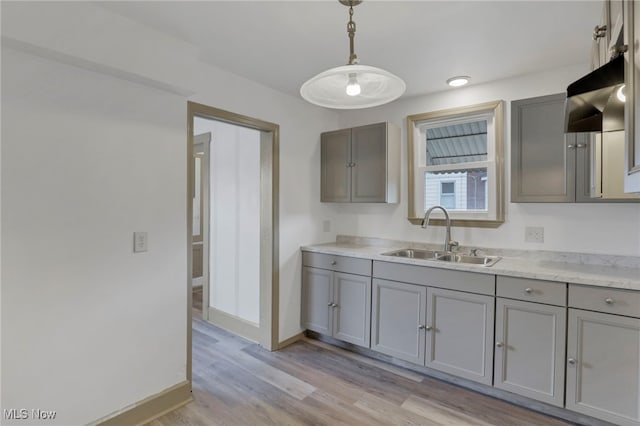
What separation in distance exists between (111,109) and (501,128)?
286 centimetres

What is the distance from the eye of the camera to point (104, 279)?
1.88m

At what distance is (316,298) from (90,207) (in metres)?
2.04

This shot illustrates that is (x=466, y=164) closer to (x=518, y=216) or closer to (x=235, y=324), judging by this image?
(x=518, y=216)

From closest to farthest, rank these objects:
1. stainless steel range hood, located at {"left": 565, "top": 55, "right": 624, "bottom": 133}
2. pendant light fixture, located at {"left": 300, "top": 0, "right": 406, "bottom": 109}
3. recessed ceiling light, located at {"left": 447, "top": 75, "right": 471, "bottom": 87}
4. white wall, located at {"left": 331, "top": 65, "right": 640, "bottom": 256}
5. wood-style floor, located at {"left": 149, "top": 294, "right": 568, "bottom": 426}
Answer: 1. stainless steel range hood, located at {"left": 565, "top": 55, "right": 624, "bottom": 133}
2. pendant light fixture, located at {"left": 300, "top": 0, "right": 406, "bottom": 109}
3. wood-style floor, located at {"left": 149, "top": 294, "right": 568, "bottom": 426}
4. white wall, located at {"left": 331, "top": 65, "right": 640, "bottom": 256}
5. recessed ceiling light, located at {"left": 447, "top": 75, "right": 471, "bottom": 87}

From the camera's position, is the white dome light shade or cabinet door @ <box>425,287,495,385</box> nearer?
the white dome light shade

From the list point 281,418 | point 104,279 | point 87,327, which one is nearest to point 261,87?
point 104,279

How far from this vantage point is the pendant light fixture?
1.45m

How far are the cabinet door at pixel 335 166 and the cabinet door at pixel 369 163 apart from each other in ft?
0.21

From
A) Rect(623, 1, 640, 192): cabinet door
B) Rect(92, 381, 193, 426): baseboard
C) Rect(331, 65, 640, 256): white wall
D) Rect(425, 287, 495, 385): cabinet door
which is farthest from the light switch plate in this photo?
Rect(623, 1, 640, 192): cabinet door

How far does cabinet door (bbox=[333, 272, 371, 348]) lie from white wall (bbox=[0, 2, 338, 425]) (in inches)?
52.5

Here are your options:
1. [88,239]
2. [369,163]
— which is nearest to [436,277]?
[369,163]

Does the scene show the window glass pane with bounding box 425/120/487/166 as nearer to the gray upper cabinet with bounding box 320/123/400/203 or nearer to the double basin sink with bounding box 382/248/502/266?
the gray upper cabinet with bounding box 320/123/400/203

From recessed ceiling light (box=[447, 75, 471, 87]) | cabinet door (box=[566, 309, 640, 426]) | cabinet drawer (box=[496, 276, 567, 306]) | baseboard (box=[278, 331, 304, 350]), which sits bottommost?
baseboard (box=[278, 331, 304, 350])

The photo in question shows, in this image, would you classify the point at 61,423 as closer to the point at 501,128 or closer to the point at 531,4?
the point at 531,4
